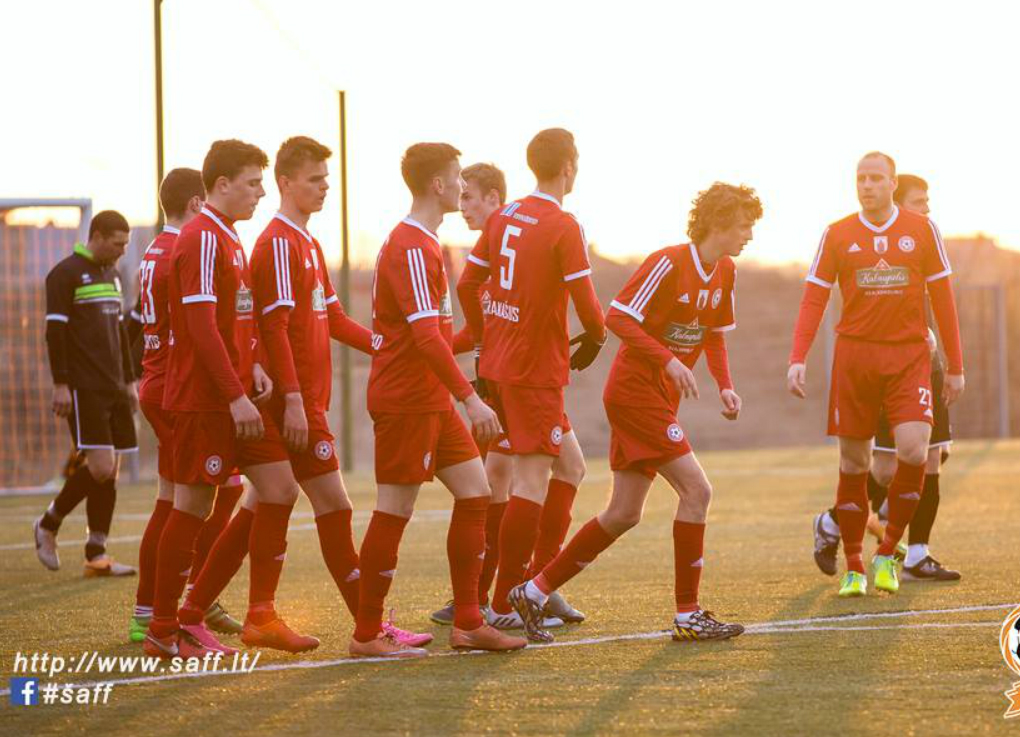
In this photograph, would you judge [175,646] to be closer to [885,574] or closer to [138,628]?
[138,628]

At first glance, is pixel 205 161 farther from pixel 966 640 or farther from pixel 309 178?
pixel 966 640

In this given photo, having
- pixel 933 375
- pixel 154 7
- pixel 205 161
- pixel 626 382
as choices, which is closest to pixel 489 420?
pixel 626 382

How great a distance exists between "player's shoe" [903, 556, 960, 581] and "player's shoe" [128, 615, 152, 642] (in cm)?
418

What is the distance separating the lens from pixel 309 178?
678 centimetres

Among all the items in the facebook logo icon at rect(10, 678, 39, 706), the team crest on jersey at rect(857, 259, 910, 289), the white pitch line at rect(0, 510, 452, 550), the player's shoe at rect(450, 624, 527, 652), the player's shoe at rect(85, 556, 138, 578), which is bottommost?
the white pitch line at rect(0, 510, 452, 550)

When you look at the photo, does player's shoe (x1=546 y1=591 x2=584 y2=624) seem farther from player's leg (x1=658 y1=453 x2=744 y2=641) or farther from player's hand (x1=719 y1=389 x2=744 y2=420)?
player's hand (x1=719 y1=389 x2=744 y2=420)

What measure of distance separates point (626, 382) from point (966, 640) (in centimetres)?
177

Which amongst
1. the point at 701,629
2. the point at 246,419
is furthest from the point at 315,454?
the point at 701,629

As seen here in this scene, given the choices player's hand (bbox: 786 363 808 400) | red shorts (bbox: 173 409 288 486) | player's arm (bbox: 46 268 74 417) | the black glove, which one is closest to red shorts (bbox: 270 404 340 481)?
red shorts (bbox: 173 409 288 486)

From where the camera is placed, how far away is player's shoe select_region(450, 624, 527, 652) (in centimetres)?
666

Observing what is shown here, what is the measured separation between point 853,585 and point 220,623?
10.4 ft

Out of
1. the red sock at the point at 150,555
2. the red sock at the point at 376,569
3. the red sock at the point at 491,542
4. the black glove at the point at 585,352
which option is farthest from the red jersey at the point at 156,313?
the black glove at the point at 585,352

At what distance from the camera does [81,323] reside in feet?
33.8

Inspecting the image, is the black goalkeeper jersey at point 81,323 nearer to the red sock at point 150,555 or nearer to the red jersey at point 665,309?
the red sock at point 150,555
